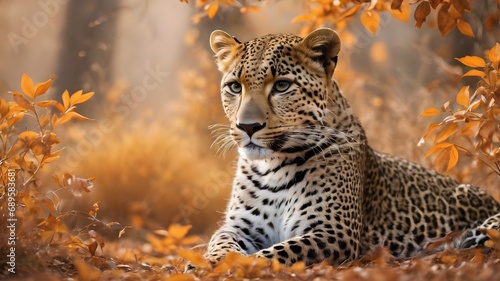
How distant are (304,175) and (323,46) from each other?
44.8 inches

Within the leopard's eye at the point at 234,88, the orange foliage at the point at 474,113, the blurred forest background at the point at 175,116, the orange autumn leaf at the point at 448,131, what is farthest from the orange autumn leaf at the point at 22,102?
the orange autumn leaf at the point at 448,131

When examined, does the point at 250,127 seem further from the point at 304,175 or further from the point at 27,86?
the point at 27,86

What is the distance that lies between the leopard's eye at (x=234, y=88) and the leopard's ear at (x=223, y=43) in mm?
431

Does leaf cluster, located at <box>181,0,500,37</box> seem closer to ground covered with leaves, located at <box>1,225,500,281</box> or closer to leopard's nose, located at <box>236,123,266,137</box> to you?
leopard's nose, located at <box>236,123,266,137</box>

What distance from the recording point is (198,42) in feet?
59.0

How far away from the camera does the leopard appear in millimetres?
6129

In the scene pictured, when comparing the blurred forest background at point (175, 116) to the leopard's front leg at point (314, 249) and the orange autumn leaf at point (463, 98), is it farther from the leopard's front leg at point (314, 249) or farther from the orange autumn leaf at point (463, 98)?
the leopard's front leg at point (314, 249)

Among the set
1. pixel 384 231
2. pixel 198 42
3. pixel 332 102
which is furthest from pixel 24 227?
pixel 198 42

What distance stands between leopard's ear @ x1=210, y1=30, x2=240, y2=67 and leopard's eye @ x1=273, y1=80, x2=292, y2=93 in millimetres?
756

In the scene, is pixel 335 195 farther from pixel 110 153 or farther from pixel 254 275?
pixel 110 153

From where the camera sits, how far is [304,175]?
6566 mm

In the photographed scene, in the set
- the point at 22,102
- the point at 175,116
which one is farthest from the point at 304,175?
the point at 175,116

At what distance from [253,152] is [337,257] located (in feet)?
3.57

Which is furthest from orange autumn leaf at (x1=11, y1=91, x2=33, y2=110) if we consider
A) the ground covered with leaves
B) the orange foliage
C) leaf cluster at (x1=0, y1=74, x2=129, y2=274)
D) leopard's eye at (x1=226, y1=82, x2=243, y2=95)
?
the orange foliage
